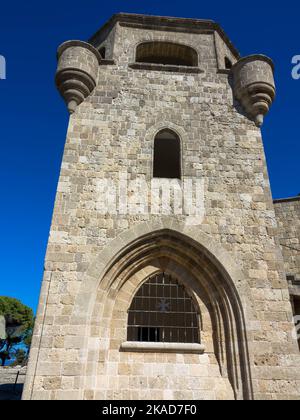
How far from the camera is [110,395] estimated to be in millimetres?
5195

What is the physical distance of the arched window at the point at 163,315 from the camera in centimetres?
593

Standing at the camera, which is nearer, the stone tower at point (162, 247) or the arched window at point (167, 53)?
the stone tower at point (162, 247)

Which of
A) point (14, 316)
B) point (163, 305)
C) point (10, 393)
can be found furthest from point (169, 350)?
point (14, 316)

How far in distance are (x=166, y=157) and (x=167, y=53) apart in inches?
118

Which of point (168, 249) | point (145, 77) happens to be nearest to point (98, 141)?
point (145, 77)

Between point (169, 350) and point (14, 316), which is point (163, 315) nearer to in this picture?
point (169, 350)

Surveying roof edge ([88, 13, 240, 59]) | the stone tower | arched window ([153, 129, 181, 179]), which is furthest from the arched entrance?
roof edge ([88, 13, 240, 59])

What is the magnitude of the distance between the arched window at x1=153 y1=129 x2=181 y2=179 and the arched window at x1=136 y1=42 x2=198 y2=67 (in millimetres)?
2203

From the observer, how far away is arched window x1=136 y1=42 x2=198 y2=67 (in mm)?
8977

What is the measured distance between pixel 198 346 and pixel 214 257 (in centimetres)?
162

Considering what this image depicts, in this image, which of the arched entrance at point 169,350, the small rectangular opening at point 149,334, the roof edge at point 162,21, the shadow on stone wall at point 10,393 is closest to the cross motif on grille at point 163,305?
the small rectangular opening at point 149,334

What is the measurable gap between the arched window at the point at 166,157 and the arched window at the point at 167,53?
2203 mm

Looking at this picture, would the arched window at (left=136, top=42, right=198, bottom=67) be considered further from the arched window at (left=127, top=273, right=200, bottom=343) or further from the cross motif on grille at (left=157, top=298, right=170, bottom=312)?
the cross motif on grille at (left=157, top=298, right=170, bottom=312)

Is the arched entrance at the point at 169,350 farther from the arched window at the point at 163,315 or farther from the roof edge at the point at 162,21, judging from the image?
the roof edge at the point at 162,21
